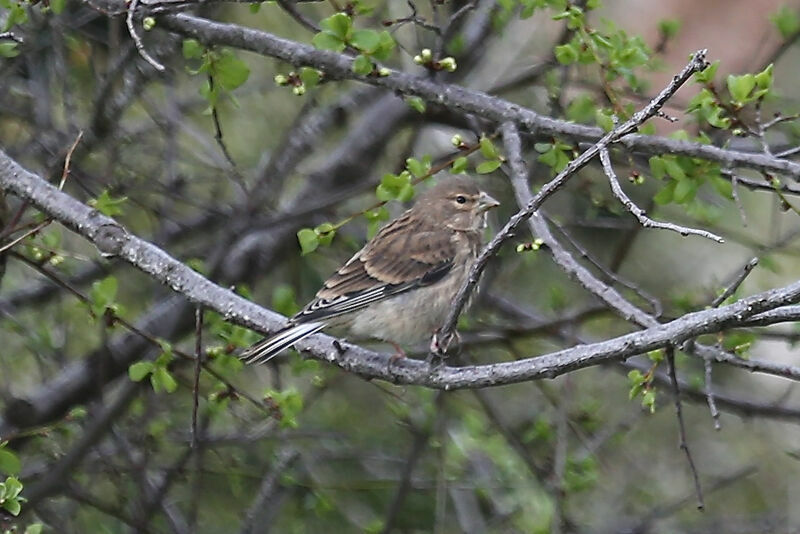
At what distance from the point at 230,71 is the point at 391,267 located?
1358mm

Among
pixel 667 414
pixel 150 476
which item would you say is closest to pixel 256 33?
pixel 150 476

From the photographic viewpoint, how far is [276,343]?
169 inches

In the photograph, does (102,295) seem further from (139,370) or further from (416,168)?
(416,168)

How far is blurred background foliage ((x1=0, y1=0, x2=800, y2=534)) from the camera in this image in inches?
183

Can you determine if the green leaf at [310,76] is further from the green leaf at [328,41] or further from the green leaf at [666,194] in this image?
the green leaf at [666,194]

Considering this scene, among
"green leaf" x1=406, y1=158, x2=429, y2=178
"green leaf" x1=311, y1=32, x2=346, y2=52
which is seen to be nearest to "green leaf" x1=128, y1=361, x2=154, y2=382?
"green leaf" x1=406, y1=158, x2=429, y2=178

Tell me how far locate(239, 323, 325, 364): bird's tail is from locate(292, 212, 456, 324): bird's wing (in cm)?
64

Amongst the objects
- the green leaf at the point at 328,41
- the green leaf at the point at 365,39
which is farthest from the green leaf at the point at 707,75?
the green leaf at the point at 328,41

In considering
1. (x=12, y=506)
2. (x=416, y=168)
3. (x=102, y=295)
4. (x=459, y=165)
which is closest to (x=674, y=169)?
(x=459, y=165)

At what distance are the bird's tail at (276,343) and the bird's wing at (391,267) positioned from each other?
0.64m

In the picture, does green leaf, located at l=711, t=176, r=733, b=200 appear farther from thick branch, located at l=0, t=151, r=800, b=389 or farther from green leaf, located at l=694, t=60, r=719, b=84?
thick branch, located at l=0, t=151, r=800, b=389

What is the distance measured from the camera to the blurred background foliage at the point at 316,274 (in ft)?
15.3

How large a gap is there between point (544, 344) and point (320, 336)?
274cm

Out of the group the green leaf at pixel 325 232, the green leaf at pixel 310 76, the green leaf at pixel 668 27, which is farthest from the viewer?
the green leaf at pixel 668 27
